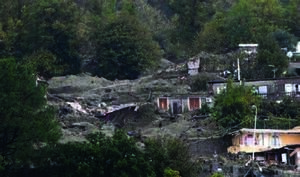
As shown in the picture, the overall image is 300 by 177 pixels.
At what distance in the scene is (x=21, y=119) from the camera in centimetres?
2912

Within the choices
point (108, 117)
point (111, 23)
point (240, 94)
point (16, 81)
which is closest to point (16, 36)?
point (111, 23)

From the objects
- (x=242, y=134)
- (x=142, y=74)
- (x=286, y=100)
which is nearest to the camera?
(x=242, y=134)

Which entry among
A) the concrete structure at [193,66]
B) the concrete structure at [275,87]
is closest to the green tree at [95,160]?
the concrete structure at [275,87]

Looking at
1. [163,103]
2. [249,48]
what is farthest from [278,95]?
[249,48]

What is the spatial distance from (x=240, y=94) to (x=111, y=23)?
46.6ft

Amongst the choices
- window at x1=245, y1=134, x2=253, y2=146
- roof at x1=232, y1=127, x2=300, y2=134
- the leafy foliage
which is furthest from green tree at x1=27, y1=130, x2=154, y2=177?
window at x1=245, y1=134, x2=253, y2=146

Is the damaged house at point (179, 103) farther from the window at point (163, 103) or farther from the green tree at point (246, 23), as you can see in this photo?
the green tree at point (246, 23)

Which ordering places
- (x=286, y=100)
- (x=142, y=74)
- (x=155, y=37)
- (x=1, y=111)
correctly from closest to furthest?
1. (x=1, y=111)
2. (x=286, y=100)
3. (x=142, y=74)
4. (x=155, y=37)

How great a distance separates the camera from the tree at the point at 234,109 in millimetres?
38228

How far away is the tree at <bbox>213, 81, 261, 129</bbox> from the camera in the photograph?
38.2 meters

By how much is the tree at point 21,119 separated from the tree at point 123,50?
1920 centimetres

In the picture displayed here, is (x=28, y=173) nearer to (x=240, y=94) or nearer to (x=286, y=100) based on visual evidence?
(x=240, y=94)

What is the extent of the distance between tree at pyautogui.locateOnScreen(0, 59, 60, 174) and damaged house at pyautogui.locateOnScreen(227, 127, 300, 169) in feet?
32.4

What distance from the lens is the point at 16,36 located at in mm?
50781
